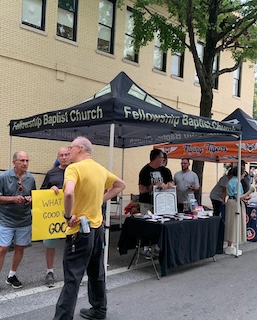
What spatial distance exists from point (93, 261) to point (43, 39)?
9063mm

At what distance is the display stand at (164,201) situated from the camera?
238 inches

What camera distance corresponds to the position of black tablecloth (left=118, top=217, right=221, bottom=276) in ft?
18.0

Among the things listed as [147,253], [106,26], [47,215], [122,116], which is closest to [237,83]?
[106,26]

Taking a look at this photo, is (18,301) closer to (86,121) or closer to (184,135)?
(86,121)

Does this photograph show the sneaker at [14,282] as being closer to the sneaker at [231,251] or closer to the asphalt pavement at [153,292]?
the asphalt pavement at [153,292]

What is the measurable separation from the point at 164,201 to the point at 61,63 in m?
7.15

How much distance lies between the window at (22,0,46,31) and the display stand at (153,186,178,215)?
7464 millimetres

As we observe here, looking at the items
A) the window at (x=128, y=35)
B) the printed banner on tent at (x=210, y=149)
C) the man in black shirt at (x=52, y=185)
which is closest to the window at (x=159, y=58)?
the window at (x=128, y=35)

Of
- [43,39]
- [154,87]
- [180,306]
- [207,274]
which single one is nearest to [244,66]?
[154,87]

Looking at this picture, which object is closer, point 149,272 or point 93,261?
point 93,261

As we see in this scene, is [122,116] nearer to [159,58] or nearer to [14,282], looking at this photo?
[14,282]

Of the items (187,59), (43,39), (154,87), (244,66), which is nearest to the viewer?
(43,39)

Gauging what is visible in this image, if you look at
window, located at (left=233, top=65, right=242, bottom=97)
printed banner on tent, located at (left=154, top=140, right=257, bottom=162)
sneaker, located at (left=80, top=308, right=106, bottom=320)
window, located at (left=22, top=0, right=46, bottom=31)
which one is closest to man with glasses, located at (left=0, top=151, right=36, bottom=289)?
sneaker, located at (left=80, top=308, right=106, bottom=320)

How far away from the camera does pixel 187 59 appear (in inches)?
641
